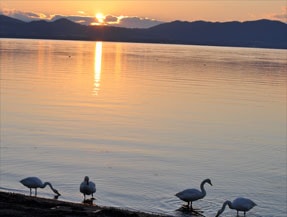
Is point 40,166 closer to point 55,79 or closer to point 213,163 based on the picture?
point 213,163

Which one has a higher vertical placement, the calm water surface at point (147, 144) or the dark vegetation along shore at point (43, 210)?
the dark vegetation along shore at point (43, 210)

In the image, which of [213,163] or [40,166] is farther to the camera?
[213,163]

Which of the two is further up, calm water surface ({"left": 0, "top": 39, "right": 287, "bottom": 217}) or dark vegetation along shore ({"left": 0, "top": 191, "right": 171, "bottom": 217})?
dark vegetation along shore ({"left": 0, "top": 191, "right": 171, "bottom": 217})

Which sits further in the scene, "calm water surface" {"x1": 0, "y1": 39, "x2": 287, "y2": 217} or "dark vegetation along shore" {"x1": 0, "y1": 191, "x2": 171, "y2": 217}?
"calm water surface" {"x1": 0, "y1": 39, "x2": 287, "y2": 217}

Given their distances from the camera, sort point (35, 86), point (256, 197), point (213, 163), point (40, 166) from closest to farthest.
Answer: point (256, 197), point (40, 166), point (213, 163), point (35, 86)

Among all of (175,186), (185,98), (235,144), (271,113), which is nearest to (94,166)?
(175,186)

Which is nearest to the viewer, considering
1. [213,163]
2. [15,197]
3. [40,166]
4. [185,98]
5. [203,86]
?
[15,197]

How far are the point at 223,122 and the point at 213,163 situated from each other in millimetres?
10701

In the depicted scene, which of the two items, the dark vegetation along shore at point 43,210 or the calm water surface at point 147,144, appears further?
the calm water surface at point 147,144

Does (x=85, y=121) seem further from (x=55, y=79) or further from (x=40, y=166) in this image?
(x=55, y=79)

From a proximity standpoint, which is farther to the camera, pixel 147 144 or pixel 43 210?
pixel 147 144

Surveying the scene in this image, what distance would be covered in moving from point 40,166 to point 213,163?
731 cm

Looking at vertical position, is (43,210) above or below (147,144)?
above

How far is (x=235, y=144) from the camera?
92.8 ft
